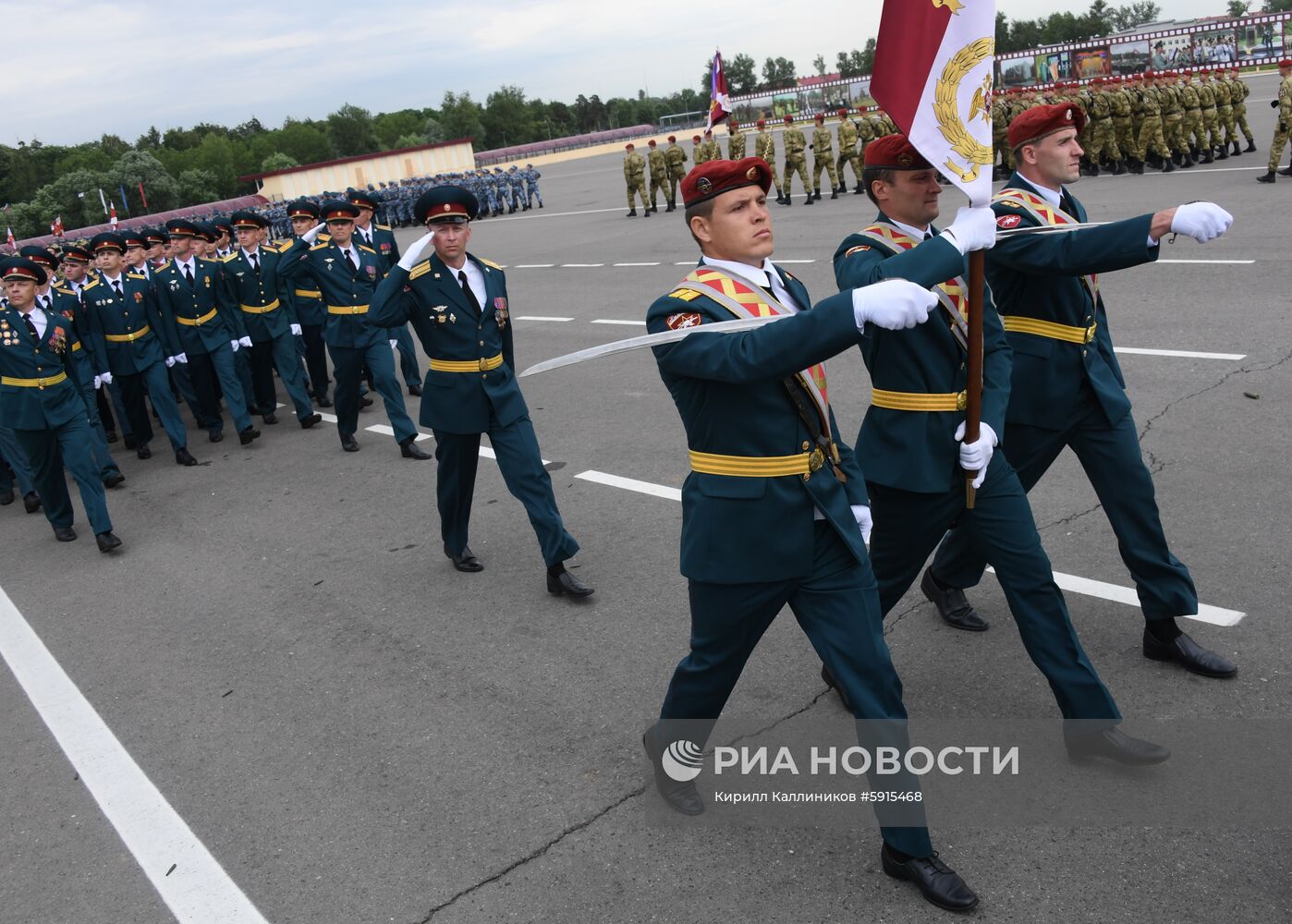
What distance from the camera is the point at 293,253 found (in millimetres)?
9609

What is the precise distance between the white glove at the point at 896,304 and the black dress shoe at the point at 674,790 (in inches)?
68.7

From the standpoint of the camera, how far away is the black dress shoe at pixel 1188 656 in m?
4.17

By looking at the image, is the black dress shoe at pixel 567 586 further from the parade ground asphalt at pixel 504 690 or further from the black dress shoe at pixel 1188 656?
the black dress shoe at pixel 1188 656

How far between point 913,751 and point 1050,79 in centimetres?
4286

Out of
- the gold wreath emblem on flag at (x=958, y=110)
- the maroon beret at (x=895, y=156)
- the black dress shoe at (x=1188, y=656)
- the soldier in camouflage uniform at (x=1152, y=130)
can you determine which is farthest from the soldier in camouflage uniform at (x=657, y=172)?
the gold wreath emblem on flag at (x=958, y=110)

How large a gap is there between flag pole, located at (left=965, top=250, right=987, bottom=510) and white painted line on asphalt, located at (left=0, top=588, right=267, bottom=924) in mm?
2681

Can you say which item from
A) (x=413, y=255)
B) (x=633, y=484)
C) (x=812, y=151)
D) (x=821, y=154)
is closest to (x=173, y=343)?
(x=413, y=255)

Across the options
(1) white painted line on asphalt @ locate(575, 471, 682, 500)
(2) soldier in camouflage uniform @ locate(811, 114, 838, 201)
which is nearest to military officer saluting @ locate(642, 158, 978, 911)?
(1) white painted line on asphalt @ locate(575, 471, 682, 500)

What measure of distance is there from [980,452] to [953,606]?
1.49 meters

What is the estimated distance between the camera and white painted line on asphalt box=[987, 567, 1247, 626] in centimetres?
457

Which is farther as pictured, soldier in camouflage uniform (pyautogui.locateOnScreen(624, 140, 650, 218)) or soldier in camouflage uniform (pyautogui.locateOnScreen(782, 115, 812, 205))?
soldier in camouflage uniform (pyautogui.locateOnScreen(624, 140, 650, 218))

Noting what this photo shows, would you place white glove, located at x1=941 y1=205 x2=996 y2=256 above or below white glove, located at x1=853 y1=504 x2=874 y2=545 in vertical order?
above

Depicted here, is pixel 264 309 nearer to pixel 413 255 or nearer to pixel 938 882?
pixel 413 255

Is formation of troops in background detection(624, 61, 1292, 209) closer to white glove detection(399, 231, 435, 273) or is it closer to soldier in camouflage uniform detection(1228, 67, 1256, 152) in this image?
soldier in camouflage uniform detection(1228, 67, 1256, 152)
